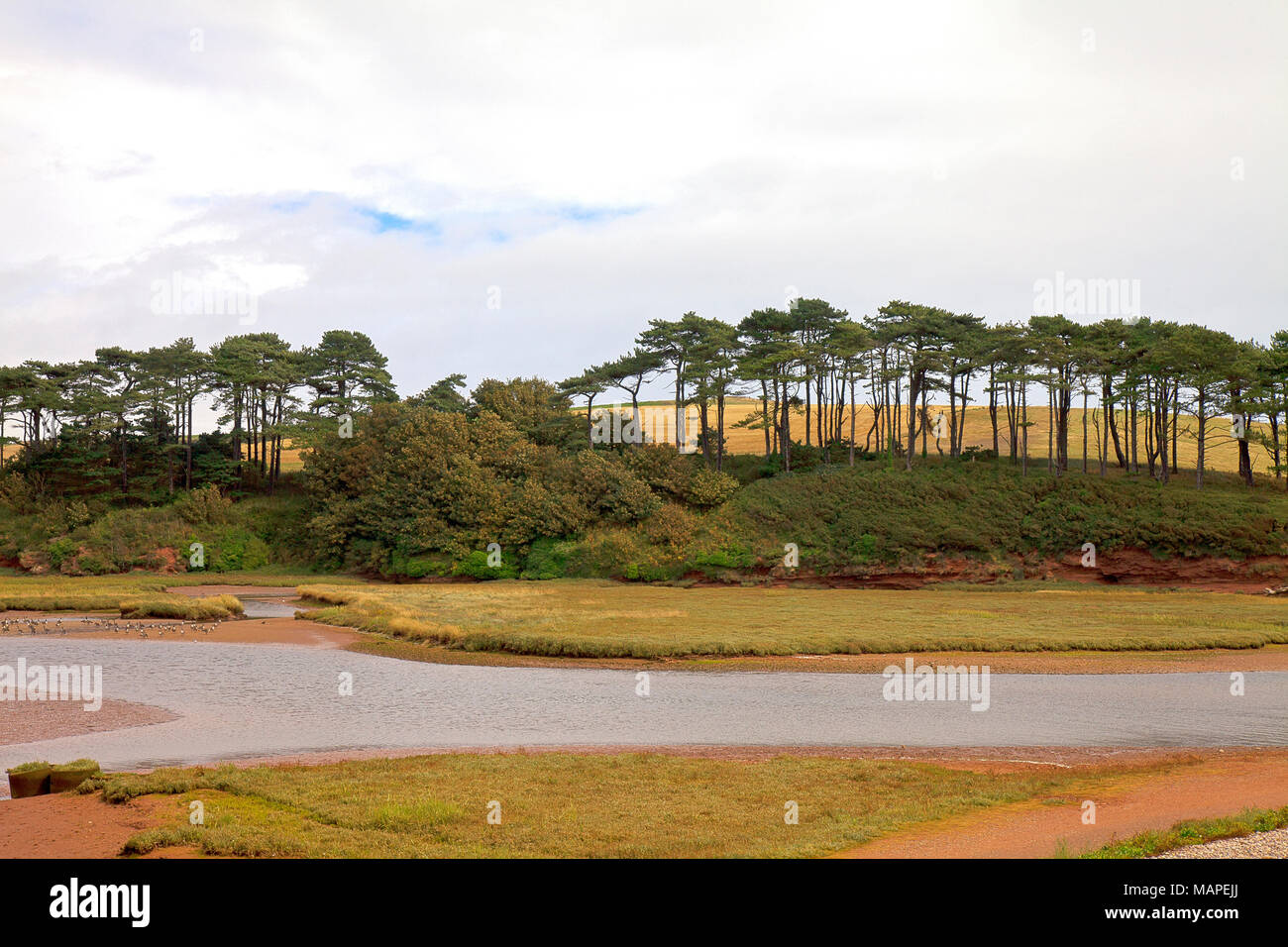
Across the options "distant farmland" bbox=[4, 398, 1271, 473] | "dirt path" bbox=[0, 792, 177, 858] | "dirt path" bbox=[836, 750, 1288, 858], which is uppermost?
"distant farmland" bbox=[4, 398, 1271, 473]

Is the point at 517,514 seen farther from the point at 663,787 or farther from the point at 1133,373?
the point at 663,787

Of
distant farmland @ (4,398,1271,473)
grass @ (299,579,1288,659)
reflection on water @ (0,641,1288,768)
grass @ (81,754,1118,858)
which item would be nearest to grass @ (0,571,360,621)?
grass @ (299,579,1288,659)

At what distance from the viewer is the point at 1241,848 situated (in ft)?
35.4

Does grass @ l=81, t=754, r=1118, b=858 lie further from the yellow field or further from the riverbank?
the yellow field

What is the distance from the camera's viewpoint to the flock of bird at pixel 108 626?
39875 mm

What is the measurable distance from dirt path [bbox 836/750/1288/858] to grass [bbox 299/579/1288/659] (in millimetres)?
17031

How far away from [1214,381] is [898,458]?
2343cm

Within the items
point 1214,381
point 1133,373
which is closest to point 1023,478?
point 1133,373

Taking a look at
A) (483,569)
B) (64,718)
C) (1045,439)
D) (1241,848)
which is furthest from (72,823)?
(1045,439)

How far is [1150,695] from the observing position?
86.2 ft

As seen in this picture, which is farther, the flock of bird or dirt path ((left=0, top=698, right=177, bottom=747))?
the flock of bird

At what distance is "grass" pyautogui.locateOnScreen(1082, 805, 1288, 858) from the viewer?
11.0 m

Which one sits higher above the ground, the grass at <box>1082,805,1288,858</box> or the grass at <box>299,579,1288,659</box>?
the grass at <box>1082,805,1288,858</box>

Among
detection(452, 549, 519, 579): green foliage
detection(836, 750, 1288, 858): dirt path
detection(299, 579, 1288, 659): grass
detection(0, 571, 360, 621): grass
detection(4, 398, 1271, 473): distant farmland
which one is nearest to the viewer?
detection(836, 750, 1288, 858): dirt path
